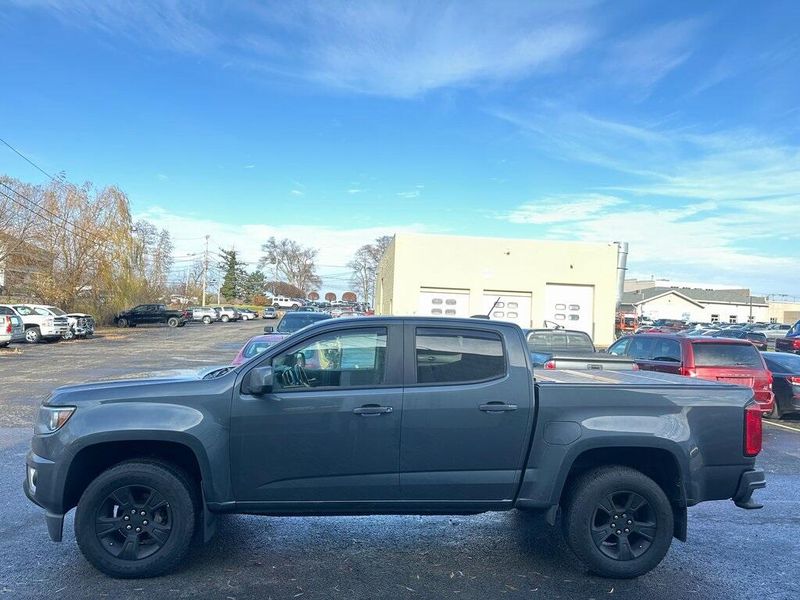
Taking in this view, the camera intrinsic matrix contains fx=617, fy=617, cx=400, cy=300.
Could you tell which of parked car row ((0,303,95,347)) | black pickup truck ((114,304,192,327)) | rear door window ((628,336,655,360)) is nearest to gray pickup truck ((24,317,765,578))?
rear door window ((628,336,655,360))

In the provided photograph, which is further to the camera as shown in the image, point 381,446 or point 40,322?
point 40,322

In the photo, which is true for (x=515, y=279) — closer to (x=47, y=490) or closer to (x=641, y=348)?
(x=641, y=348)

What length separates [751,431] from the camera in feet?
14.7

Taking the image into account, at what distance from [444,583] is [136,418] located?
94.6 inches

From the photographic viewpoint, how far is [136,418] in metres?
4.20

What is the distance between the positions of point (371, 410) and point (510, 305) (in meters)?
27.4

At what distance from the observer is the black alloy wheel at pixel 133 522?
14.0 ft

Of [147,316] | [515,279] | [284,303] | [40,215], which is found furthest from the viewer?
[284,303]

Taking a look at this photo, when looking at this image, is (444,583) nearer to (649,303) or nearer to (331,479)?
(331,479)

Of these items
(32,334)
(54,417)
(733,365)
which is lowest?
(32,334)

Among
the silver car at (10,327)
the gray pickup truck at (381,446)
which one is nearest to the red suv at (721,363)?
the gray pickup truck at (381,446)

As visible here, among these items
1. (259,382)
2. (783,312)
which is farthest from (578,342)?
(783,312)

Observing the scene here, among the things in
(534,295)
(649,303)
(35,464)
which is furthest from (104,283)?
(649,303)

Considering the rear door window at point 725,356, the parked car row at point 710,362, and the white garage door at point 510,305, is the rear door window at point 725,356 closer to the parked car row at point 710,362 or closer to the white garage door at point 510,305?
the parked car row at point 710,362
